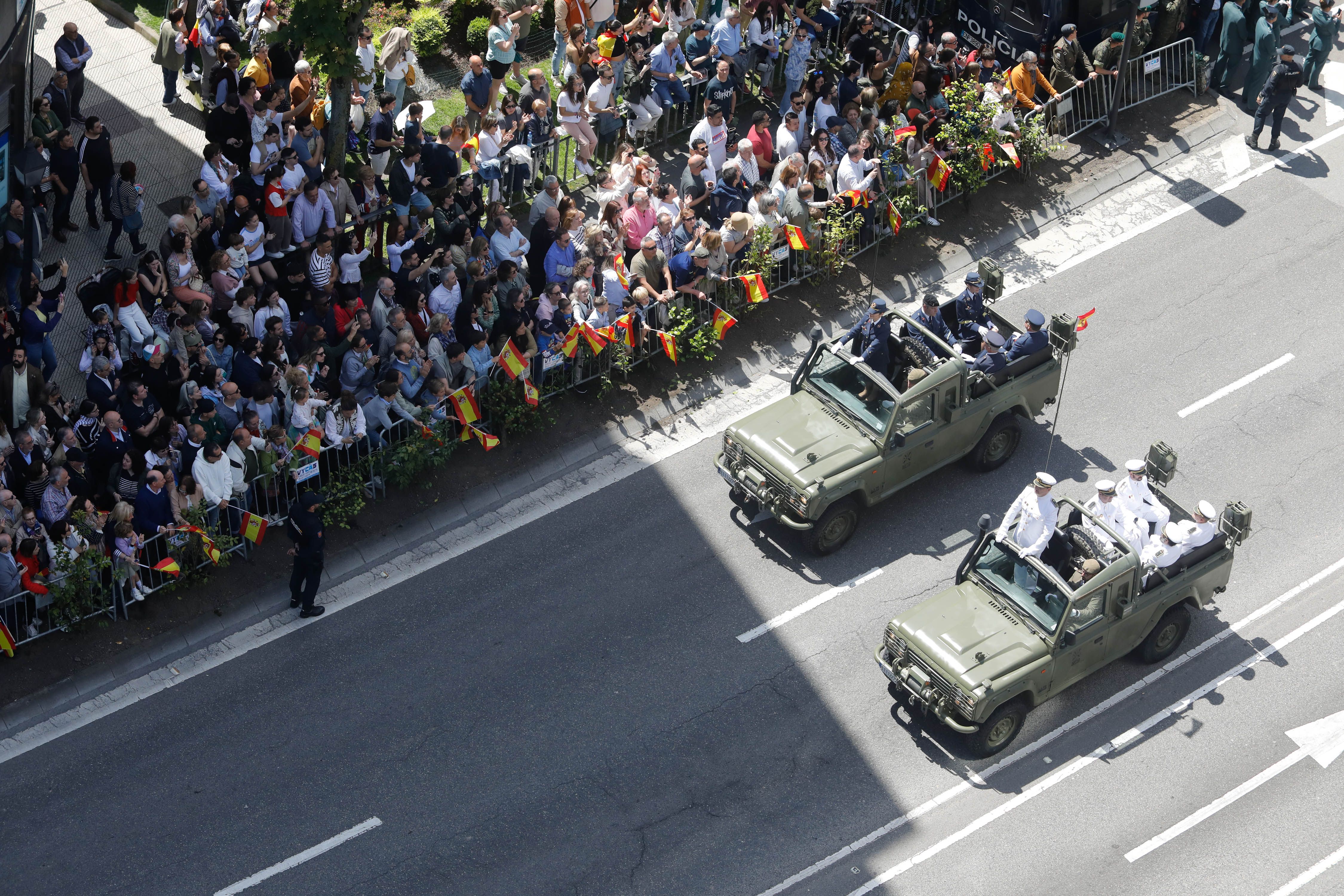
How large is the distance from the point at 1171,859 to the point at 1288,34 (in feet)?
55.7

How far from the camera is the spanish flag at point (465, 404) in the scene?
2086 centimetres

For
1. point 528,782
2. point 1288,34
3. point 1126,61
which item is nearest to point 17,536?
point 528,782

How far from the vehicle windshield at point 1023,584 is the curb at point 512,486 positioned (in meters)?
5.15

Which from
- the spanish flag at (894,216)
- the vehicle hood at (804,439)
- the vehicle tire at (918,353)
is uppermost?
the vehicle tire at (918,353)

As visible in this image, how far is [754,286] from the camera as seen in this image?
2300 cm

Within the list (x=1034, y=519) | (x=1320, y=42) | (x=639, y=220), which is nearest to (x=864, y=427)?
(x=1034, y=519)

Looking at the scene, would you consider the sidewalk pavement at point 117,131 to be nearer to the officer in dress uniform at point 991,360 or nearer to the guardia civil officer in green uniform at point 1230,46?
the officer in dress uniform at point 991,360

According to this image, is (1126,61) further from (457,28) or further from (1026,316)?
(457,28)

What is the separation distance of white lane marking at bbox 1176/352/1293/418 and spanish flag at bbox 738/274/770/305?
19.1 feet

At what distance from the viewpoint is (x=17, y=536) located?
18.2 meters

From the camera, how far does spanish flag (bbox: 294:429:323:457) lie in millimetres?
19812


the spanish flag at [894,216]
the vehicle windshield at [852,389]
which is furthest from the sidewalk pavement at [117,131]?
the spanish flag at [894,216]

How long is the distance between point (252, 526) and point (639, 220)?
6758mm

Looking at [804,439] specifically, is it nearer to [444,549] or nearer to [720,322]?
[720,322]
